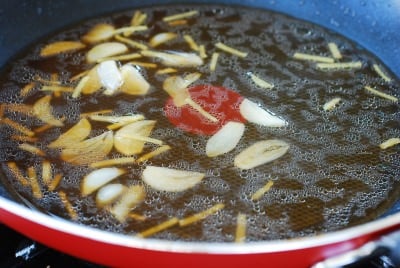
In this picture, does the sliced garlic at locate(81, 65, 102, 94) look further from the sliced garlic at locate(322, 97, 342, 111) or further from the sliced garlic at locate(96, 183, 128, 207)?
the sliced garlic at locate(322, 97, 342, 111)

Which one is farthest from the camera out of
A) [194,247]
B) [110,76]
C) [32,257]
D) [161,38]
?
[161,38]

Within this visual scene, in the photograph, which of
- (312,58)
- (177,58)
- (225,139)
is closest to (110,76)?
(177,58)

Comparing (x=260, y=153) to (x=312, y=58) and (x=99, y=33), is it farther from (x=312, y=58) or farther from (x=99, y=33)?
(x=99, y=33)

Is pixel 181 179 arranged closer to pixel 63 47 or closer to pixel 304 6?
pixel 63 47

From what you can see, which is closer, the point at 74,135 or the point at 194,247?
the point at 194,247

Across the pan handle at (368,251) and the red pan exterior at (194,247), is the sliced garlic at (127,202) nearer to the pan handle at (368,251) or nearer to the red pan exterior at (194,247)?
the red pan exterior at (194,247)

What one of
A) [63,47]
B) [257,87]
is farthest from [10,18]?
[257,87]
